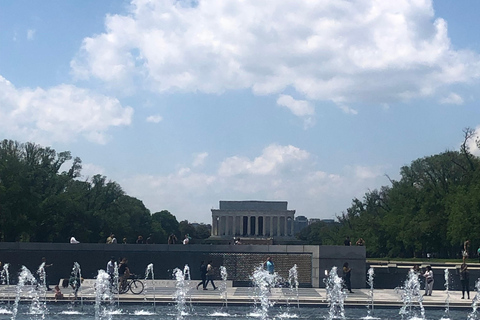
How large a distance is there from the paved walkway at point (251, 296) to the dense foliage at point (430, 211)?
23.8m

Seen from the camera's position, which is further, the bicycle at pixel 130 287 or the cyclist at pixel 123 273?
the bicycle at pixel 130 287

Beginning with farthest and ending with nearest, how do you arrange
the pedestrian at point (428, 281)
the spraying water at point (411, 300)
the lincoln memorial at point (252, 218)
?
the lincoln memorial at point (252, 218), the pedestrian at point (428, 281), the spraying water at point (411, 300)

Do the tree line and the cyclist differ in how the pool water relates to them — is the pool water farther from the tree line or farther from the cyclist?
the tree line

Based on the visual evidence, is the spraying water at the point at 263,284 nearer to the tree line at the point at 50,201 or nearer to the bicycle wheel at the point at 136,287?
the bicycle wheel at the point at 136,287

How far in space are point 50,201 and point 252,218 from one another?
9276 centimetres

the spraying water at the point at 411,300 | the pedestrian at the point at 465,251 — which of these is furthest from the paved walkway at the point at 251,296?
the pedestrian at the point at 465,251

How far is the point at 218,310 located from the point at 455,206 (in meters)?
37.2

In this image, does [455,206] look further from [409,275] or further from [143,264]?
[143,264]

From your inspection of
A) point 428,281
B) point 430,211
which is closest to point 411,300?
point 428,281

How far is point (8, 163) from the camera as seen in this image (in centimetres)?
5478

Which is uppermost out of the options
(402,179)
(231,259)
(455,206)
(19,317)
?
(402,179)

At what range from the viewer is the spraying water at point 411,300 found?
72.4 ft

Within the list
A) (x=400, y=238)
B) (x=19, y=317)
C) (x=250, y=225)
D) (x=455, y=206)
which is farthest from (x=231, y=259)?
(x=250, y=225)

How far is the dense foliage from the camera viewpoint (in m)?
53.8
